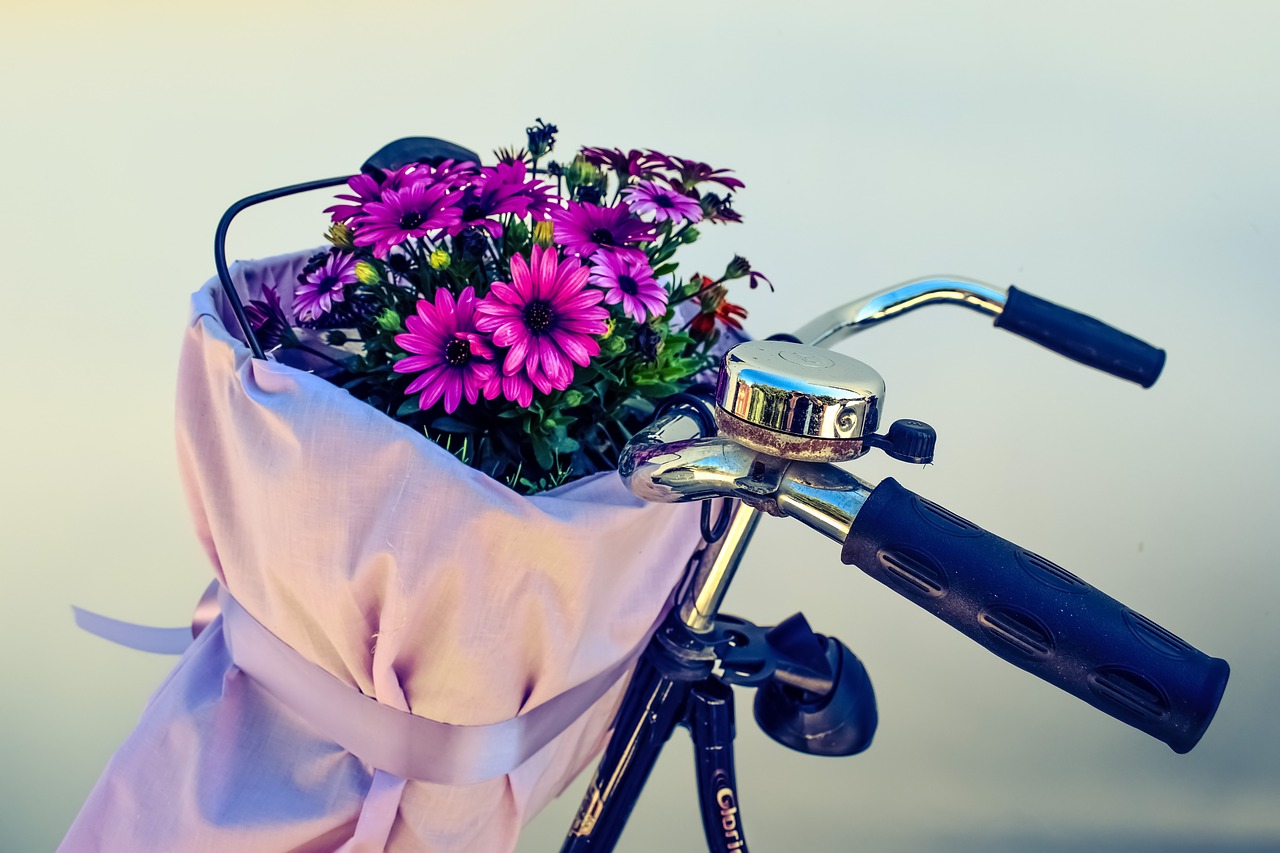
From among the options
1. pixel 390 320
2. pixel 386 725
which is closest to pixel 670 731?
pixel 386 725

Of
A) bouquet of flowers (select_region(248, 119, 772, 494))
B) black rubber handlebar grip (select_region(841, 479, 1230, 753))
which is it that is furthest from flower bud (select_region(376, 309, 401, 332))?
black rubber handlebar grip (select_region(841, 479, 1230, 753))

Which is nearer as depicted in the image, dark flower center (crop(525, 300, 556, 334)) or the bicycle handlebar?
dark flower center (crop(525, 300, 556, 334))

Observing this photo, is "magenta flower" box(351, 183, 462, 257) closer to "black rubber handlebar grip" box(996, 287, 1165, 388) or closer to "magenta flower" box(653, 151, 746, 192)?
"magenta flower" box(653, 151, 746, 192)

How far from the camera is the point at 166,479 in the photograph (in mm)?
1006

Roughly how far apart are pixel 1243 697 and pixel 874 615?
400mm

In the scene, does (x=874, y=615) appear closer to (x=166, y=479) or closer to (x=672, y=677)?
(x=672, y=677)

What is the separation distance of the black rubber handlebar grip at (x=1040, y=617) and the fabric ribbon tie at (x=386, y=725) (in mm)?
195

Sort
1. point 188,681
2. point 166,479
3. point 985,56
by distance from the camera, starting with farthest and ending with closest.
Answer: point 166,479
point 985,56
point 188,681

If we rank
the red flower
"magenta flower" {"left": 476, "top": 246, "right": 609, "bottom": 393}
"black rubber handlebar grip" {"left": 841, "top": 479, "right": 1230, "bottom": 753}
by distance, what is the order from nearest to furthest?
"black rubber handlebar grip" {"left": 841, "top": 479, "right": 1230, "bottom": 753} → "magenta flower" {"left": 476, "top": 246, "right": 609, "bottom": 393} → the red flower

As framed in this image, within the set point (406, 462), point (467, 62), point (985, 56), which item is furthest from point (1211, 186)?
point (406, 462)

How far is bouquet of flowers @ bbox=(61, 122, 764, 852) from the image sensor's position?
388 mm

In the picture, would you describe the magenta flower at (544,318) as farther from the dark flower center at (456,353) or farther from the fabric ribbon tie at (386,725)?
the fabric ribbon tie at (386,725)

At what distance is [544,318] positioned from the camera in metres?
0.41

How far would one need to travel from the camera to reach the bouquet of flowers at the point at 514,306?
41cm
